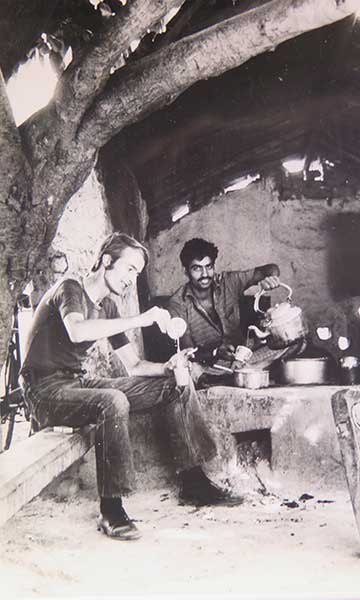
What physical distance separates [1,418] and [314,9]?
216 cm

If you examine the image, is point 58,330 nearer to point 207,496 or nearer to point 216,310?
point 216,310

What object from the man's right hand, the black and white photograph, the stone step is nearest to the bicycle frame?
the black and white photograph

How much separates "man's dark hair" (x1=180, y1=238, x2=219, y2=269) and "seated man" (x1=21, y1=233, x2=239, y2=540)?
22cm

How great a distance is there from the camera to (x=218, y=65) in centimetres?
258

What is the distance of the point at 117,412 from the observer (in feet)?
9.13

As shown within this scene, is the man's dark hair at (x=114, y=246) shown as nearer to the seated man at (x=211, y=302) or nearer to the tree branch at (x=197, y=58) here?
the seated man at (x=211, y=302)

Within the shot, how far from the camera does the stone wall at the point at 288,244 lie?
9.95 feet

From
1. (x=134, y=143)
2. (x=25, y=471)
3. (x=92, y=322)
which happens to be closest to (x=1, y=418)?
(x=25, y=471)

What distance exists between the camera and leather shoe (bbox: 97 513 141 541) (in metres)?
2.64

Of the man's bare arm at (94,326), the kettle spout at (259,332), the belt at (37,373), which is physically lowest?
the belt at (37,373)

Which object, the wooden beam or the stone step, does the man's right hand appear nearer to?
the stone step

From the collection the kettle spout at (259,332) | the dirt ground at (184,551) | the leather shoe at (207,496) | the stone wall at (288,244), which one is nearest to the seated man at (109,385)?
the leather shoe at (207,496)

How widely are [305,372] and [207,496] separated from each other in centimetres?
76

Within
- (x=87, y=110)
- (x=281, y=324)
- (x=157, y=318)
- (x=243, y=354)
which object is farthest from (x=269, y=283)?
(x=87, y=110)
